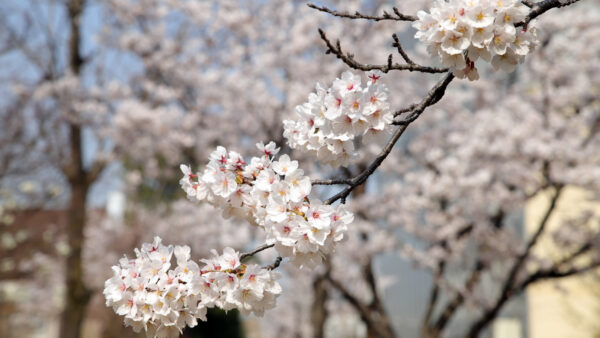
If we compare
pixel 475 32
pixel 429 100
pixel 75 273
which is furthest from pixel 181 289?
pixel 75 273

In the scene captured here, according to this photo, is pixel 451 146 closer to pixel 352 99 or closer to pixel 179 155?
pixel 179 155

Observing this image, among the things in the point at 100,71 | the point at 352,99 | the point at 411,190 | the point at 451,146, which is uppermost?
the point at 100,71

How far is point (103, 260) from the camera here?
1349 cm

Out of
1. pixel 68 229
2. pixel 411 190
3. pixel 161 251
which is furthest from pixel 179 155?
pixel 161 251

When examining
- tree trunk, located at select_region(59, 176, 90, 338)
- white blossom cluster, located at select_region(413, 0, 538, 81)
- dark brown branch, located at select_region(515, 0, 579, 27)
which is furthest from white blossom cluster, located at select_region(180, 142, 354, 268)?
tree trunk, located at select_region(59, 176, 90, 338)

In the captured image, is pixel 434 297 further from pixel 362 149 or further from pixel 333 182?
pixel 333 182

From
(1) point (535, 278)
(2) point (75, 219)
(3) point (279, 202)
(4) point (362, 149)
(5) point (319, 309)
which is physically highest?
(2) point (75, 219)

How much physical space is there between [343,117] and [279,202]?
34 centimetres

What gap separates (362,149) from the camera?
7.49m

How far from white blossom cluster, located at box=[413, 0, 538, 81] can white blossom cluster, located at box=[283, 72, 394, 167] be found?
219 millimetres

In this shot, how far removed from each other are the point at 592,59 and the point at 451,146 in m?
2.12

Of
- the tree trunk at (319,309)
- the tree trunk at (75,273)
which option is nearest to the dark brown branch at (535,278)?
the tree trunk at (319,309)

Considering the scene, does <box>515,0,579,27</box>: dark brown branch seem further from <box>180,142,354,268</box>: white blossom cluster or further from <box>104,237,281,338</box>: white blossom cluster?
<box>104,237,281,338</box>: white blossom cluster

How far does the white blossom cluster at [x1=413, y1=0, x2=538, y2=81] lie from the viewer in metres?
1.77
